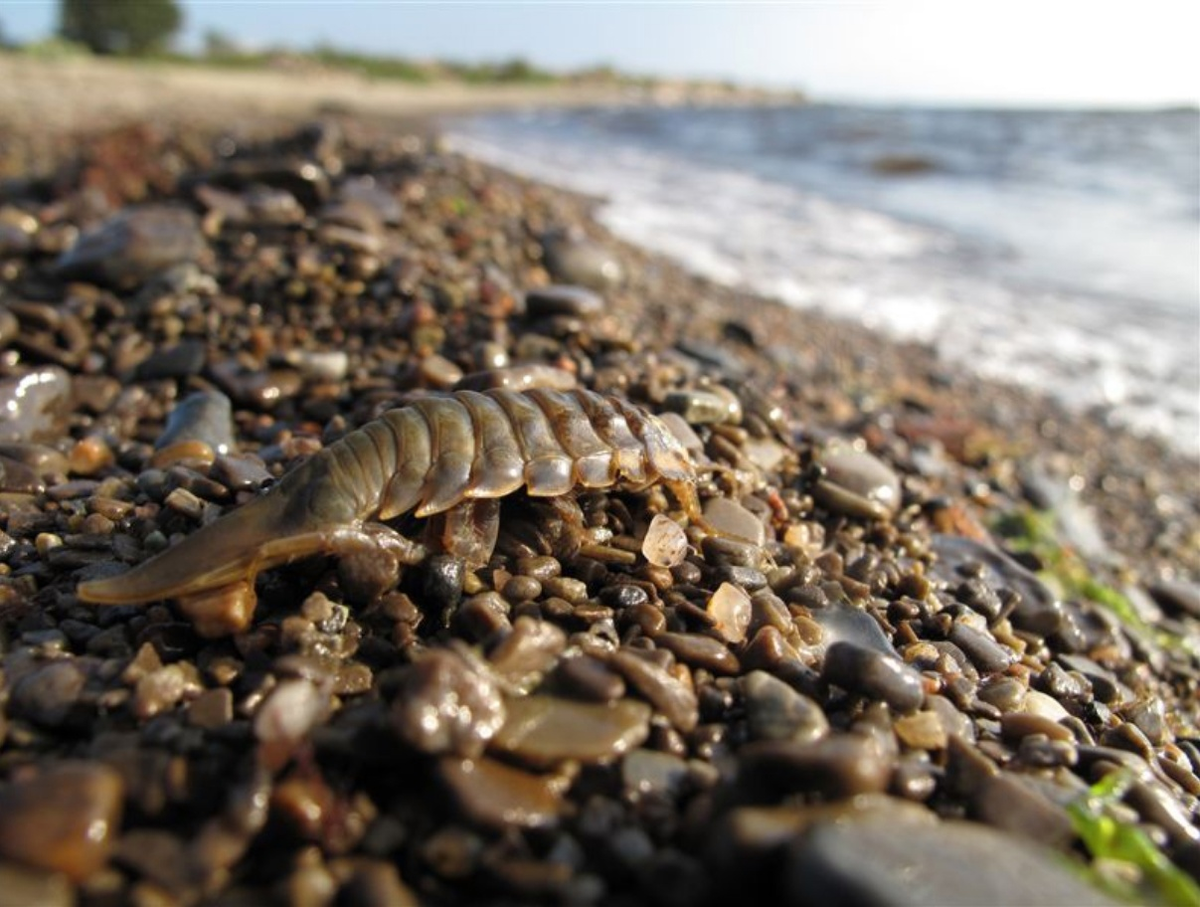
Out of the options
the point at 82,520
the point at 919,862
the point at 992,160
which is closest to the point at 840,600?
the point at 919,862

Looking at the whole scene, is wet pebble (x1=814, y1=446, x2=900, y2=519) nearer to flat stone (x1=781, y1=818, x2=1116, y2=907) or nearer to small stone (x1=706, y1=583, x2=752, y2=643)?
small stone (x1=706, y1=583, x2=752, y2=643)

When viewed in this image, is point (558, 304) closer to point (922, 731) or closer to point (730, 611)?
point (730, 611)

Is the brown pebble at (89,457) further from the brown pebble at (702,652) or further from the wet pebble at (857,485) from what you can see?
the wet pebble at (857,485)

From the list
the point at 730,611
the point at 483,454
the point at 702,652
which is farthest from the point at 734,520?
the point at 483,454

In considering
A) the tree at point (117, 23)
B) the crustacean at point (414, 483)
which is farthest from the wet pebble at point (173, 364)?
the tree at point (117, 23)

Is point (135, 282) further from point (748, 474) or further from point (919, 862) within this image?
point (919, 862)

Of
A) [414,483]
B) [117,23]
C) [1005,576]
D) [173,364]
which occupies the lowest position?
[1005,576]

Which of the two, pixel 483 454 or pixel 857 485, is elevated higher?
pixel 483 454

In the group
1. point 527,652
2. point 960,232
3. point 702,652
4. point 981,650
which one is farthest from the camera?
point 960,232
